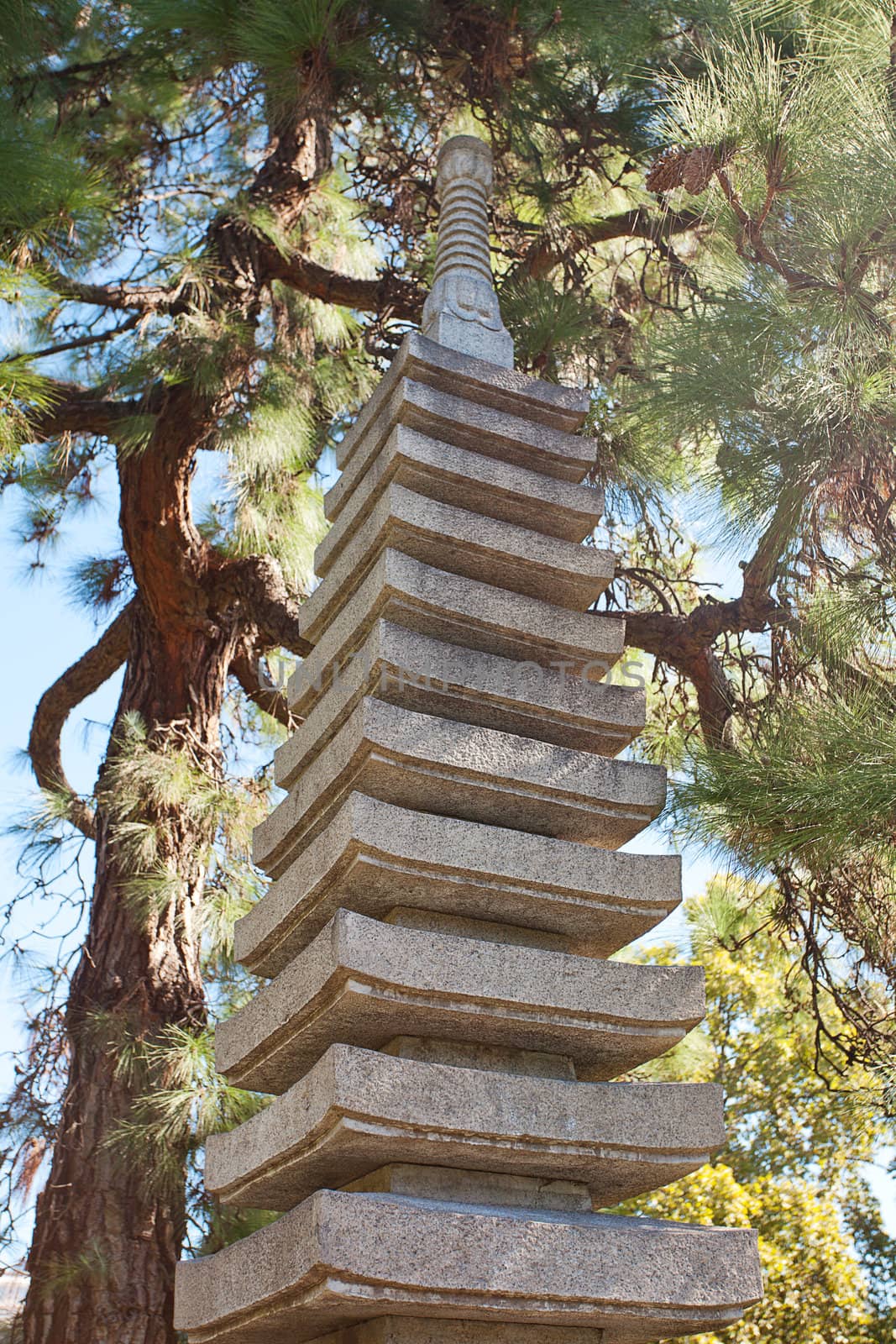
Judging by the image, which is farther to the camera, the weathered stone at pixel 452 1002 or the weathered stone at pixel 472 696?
the weathered stone at pixel 472 696

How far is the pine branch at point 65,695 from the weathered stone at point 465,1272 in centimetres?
403

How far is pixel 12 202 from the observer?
3574mm

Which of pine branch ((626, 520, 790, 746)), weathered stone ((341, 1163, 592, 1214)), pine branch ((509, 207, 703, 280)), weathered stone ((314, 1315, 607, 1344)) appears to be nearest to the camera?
weathered stone ((314, 1315, 607, 1344))

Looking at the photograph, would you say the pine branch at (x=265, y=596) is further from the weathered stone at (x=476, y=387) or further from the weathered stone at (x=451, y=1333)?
the weathered stone at (x=451, y=1333)

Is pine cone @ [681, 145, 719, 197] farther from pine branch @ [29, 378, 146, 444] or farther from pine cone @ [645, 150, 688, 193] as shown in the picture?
pine branch @ [29, 378, 146, 444]

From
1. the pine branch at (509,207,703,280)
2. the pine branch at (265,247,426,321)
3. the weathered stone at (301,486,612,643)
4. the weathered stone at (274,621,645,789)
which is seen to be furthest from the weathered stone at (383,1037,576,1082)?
the pine branch at (265,247,426,321)

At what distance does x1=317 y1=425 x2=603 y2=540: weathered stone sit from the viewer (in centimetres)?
333

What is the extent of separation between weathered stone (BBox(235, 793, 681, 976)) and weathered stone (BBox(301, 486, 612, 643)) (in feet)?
2.55

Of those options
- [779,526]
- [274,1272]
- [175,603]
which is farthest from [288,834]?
[175,603]

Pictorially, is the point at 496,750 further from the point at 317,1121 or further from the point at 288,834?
the point at 317,1121

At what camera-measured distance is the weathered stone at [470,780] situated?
9.19 ft

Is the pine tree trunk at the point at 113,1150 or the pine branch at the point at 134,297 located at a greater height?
the pine branch at the point at 134,297

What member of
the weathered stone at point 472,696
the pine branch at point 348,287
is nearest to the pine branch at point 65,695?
the pine branch at point 348,287

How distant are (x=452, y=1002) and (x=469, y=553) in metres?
1.19
